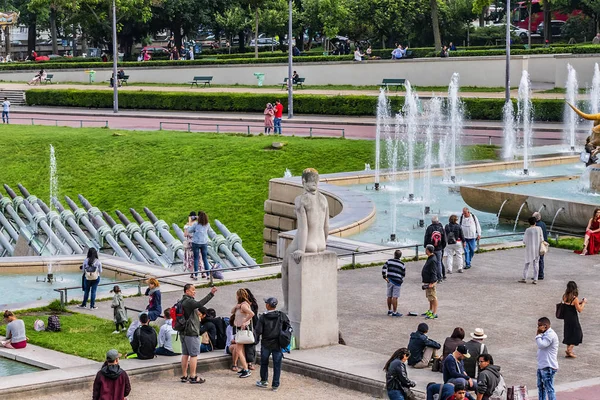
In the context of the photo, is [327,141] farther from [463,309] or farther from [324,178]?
[463,309]

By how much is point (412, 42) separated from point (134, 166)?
36.0 m

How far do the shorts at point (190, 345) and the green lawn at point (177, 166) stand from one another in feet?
63.7

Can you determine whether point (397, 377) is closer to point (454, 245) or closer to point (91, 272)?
point (91, 272)

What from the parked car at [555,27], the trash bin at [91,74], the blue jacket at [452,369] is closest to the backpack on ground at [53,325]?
the blue jacket at [452,369]

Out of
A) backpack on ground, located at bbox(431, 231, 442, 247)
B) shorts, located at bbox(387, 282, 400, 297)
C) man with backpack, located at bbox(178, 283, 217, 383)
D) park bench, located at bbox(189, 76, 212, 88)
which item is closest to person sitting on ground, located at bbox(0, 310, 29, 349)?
man with backpack, located at bbox(178, 283, 217, 383)

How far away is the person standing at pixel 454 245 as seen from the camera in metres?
23.1

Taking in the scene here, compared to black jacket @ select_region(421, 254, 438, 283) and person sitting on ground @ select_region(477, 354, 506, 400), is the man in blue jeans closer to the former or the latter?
person sitting on ground @ select_region(477, 354, 506, 400)

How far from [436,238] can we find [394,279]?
7.93 ft

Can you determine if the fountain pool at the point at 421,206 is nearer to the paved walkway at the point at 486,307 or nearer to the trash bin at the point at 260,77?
the paved walkway at the point at 486,307

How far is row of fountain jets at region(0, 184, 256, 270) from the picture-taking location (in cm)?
2914

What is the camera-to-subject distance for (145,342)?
1728 cm

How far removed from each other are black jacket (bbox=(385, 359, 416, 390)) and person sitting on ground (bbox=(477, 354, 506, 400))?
0.87m

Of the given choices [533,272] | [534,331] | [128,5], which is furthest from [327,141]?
[128,5]

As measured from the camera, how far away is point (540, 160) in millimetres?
37719
